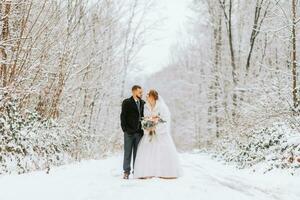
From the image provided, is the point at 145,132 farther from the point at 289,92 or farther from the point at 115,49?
the point at 115,49

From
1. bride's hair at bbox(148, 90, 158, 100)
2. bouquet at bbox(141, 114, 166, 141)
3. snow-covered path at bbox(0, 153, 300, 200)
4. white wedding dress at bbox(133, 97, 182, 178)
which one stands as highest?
bride's hair at bbox(148, 90, 158, 100)

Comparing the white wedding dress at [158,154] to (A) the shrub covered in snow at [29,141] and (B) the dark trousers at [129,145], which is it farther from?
(A) the shrub covered in snow at [29,141]

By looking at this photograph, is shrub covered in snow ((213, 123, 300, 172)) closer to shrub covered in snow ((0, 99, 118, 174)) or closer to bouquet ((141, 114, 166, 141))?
bouquet ((141, 114, 166, 141))

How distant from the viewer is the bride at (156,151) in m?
11.6

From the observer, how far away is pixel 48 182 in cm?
953

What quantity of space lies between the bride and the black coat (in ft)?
0.81

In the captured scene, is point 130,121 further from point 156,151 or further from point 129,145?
point 156,151

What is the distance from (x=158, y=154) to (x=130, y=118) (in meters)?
1.10

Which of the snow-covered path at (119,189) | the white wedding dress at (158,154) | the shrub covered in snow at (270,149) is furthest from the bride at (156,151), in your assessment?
the shrub covered in snow at (270,149)

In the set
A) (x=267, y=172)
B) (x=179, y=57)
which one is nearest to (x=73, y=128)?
(x=267, y=172)

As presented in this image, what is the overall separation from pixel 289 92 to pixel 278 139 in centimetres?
162

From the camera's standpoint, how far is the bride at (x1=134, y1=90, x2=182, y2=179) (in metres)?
11.6

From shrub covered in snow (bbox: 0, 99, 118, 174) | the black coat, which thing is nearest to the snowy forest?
shrub covered in snow (bbox: 0, 99, 118, 174)

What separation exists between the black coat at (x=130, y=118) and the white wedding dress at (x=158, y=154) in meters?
0.25
